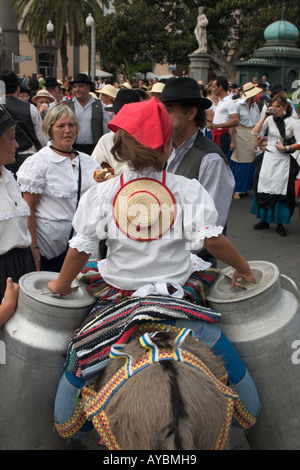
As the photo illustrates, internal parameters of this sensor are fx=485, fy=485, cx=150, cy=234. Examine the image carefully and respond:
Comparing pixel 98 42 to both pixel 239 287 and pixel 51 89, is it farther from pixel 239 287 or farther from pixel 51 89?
pixel 239 287

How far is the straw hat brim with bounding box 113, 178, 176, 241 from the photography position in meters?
1.90

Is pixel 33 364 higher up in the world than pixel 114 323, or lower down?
lower down

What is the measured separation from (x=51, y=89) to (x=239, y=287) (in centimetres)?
881

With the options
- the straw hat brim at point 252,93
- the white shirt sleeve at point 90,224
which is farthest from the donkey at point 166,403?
the straw hat brim at point 252,93

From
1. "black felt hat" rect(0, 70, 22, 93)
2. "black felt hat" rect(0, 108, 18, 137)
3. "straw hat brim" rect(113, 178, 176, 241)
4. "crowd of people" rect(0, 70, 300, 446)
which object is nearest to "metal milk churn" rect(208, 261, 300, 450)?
"crowd of people" rect(0, 70, 300, 446)

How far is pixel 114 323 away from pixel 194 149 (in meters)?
1.45

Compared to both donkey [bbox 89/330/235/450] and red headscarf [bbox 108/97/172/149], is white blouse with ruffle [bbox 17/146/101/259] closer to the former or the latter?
red headscarf [bbox 108/97/172/149]

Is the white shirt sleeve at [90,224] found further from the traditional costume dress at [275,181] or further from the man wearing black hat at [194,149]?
the traditional costume dress at [275,181]

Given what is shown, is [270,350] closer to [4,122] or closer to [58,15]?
[4,122]

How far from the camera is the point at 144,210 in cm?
191

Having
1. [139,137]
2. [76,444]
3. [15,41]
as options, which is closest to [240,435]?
[76,444]

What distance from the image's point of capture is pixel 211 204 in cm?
195

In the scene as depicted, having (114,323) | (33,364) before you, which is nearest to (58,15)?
(33,364)

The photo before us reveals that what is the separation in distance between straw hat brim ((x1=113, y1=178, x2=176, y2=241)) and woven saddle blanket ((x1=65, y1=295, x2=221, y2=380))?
27 centimetres
